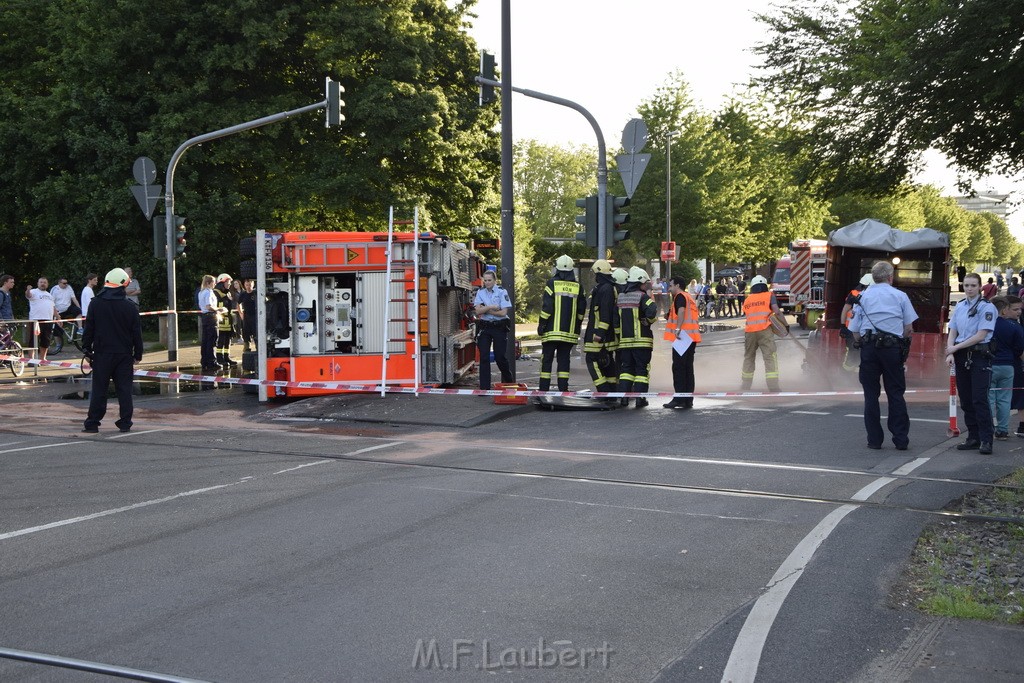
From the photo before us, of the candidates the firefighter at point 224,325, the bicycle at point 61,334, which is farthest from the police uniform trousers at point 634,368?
the bicycle at point 61,334

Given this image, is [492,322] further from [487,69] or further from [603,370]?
[487,69]

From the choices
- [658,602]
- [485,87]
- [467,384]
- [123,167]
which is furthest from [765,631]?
[123,167]

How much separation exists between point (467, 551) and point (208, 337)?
49.1 feet

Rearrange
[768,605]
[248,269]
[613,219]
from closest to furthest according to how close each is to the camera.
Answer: [768,605], [248,269], [613,219]

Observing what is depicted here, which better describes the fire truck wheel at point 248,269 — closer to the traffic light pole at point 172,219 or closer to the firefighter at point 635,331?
the firefighter at point 635,331

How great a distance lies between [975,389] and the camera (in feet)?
34.3

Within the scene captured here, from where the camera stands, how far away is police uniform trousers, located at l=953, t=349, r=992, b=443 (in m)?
10.2

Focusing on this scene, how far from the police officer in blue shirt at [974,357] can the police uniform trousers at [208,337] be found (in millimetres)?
13663

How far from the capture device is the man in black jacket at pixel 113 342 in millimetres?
11922

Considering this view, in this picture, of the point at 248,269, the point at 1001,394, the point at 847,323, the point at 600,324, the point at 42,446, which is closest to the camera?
the point at 42,446

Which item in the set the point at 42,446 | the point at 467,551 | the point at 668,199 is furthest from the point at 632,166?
the point at 668,199

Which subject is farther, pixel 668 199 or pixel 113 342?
pixel 668 199

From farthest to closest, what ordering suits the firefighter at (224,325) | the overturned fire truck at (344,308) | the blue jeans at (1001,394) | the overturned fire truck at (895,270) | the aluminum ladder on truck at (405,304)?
the firefighter at (224,325) < the overturned fire truck at (895,270) < the overturned fire truck at (344,308) < the aluminum ladder on truck at (405,304) < the blue jeans at (1001,394)

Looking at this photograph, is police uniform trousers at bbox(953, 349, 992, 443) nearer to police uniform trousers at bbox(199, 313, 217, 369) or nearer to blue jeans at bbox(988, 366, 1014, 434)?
blue jeans at bbox(988, 366, 1014, 434)
